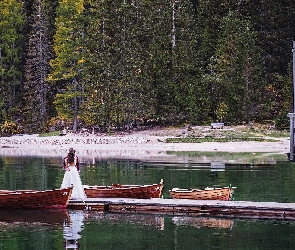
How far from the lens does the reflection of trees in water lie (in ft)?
75.2

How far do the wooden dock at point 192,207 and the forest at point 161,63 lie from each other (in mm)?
37103

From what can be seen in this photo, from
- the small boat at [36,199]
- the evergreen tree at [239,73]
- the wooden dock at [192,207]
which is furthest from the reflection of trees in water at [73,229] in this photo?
the evergreen tree at [239,73]

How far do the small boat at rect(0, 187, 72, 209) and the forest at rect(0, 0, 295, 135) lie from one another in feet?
124

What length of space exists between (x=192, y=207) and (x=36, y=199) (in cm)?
589

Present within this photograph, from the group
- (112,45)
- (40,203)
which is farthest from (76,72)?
(40,203)

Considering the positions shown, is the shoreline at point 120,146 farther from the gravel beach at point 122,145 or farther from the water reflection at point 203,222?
the water reflection at point 203,222

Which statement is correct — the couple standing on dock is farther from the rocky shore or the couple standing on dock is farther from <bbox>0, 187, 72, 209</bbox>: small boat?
the rocky shore

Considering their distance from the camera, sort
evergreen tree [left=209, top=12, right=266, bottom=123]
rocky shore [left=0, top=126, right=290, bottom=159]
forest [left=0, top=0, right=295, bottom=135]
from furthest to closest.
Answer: forest [left=0, top=0, right=295, bottom=135], evergreen tree [left=209, top=12, right=266, bottom=123], rocky shore [left=0, top=126, right=290, bottom=159]

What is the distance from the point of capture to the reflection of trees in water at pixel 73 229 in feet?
75.2

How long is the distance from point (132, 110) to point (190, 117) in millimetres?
5234

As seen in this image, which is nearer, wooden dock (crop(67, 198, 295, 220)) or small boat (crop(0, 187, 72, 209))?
wooden dock (crop(67, 198, 295, 220))

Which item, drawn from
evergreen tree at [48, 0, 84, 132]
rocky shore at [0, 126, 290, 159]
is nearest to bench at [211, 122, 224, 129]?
rocky shore at [0, 126, 290, 159]

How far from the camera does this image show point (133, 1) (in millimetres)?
71312

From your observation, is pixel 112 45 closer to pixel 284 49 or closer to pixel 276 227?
pixel 284 49
